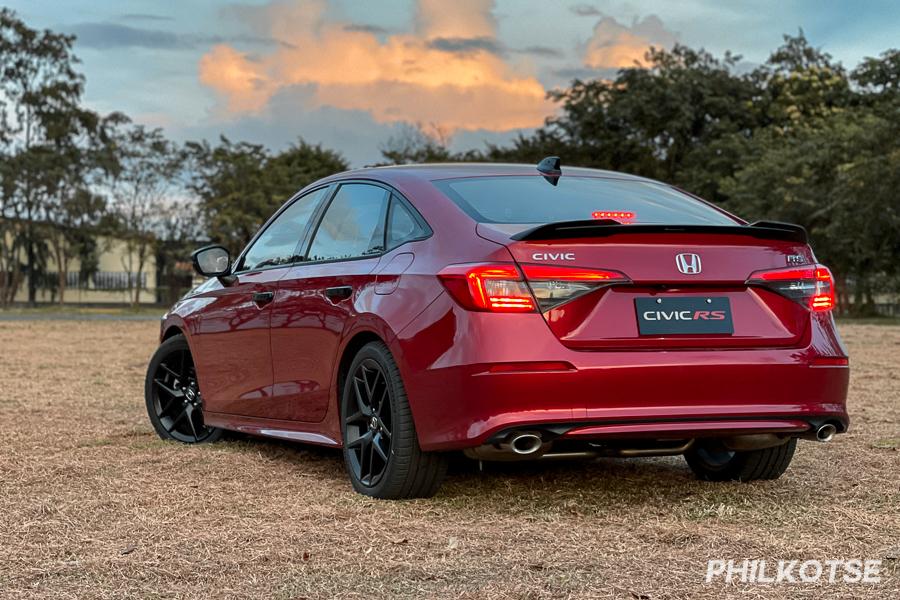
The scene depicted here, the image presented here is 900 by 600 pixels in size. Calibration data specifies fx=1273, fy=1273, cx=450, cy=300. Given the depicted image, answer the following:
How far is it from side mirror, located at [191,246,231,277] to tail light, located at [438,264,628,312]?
9.07 ft

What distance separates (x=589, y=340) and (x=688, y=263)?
0.54 metres

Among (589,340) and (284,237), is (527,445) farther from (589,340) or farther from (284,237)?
(284,237)

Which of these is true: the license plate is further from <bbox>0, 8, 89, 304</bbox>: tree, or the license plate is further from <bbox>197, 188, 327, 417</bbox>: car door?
Result: <bbox>0, 8, 89, 304</bbox>: tree

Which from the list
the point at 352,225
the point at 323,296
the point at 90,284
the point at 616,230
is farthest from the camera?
the point at 90,284

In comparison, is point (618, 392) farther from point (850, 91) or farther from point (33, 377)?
point (850, 91)

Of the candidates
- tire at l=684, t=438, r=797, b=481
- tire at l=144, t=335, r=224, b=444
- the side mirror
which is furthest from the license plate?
tire at l=144, t=335, r=224, b=444

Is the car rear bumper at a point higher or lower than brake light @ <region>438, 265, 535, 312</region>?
lower

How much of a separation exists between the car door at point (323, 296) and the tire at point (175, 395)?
1435 millimetres

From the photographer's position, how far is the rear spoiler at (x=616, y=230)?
16.4 feet

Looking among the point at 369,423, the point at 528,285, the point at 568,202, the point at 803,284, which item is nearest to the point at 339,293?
the point at 369,423

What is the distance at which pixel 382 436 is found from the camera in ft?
18.3

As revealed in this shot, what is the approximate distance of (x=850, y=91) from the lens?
54.3m

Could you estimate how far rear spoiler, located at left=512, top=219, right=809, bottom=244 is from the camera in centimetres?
498

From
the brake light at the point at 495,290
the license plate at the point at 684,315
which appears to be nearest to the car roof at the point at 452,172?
the brake light at the point at 495,290
